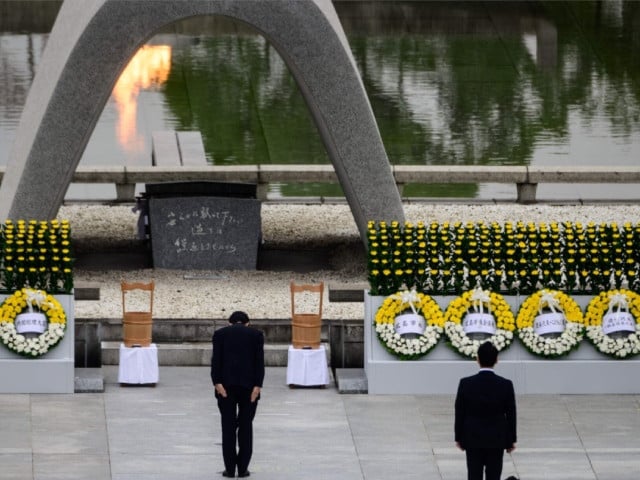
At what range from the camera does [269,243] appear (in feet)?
82.9

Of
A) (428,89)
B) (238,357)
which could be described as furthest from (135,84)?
(238,357)

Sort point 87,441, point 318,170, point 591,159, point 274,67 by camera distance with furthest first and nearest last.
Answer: point 274,67, point 591,159, point 318,170, point 87,441

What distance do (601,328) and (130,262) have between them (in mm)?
7134

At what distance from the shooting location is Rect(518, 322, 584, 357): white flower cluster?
18.9m

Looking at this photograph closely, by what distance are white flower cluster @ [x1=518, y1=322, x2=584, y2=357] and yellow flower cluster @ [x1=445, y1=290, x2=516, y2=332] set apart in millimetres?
156

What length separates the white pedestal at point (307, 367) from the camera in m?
18.8

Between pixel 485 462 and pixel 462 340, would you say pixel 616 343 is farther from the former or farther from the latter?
pixel 485 462

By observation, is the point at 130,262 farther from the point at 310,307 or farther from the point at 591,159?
the point at 591,159

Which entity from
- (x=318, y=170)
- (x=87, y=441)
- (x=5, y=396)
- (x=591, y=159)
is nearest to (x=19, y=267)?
(x=5, y=396)

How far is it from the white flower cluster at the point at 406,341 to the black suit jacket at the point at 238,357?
8.96 ft

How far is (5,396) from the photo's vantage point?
18.6 meters

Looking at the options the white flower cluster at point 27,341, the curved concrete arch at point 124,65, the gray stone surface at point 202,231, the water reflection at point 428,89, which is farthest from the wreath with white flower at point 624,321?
the water reflection at point 428,89

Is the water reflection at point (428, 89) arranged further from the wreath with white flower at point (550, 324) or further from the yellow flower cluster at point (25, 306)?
the yellow flower cluster at point (25, 306)

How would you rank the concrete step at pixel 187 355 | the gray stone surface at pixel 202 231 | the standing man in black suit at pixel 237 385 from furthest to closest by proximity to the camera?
1. the gray stone surface at pixel 202 231
2. the concrete step at pixel 187 355
3. the standing man in black suit at pixel 237 385
